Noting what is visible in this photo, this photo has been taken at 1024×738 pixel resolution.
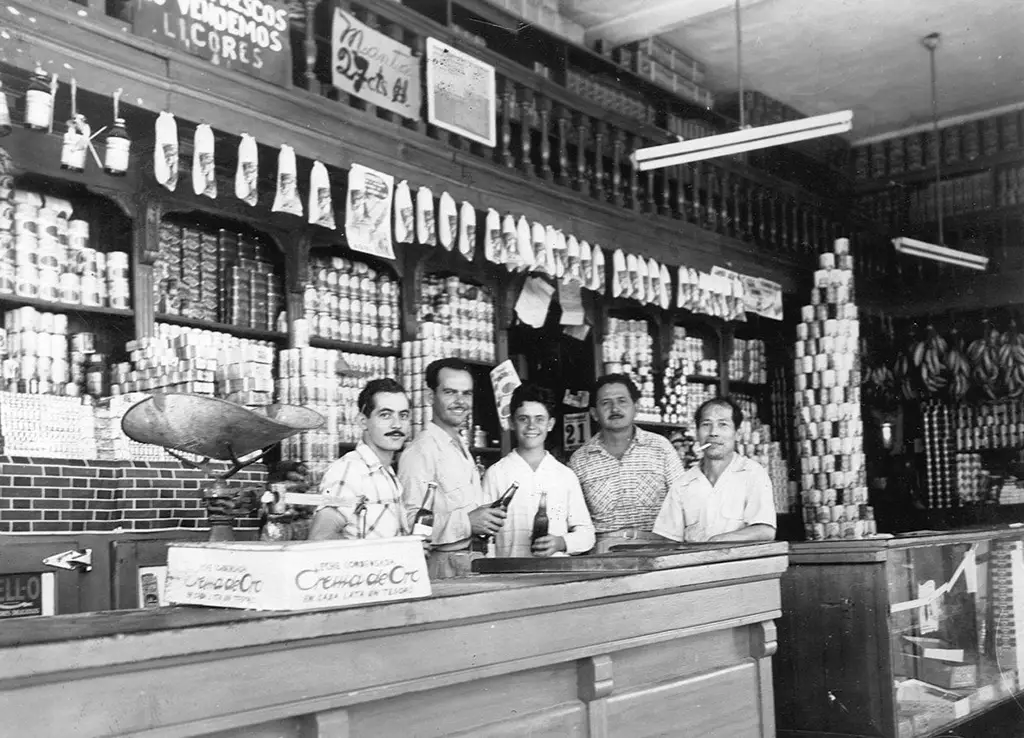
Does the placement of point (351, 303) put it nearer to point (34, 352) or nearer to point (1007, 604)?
point (34, 352)

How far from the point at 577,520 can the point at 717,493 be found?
563 millimetres

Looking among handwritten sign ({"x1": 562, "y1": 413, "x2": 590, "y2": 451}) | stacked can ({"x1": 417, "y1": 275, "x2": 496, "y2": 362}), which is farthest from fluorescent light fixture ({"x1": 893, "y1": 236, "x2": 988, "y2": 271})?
stacked can ({"x1": 417, "y1": 275, "x2": 496, "y2": 362})

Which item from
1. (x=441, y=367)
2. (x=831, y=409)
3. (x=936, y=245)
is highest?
(x=936, y=245)

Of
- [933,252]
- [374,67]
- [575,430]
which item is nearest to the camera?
[374,67]

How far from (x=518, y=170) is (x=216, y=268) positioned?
1.68 metres

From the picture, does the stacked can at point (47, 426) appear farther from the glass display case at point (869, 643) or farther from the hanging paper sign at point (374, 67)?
the glass display case at point (869, 643)

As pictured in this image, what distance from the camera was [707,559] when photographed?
3146 mm

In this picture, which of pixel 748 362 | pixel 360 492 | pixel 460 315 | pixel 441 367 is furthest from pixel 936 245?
pixel 360 492

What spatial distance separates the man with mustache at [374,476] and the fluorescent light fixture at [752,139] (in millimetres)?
2127

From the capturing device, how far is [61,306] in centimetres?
438

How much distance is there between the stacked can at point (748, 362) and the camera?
8.39 metres

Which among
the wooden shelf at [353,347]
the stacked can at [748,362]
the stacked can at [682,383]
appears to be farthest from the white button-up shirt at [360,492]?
the stacked can at [748,362]

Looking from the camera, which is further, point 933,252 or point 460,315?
point 933,252

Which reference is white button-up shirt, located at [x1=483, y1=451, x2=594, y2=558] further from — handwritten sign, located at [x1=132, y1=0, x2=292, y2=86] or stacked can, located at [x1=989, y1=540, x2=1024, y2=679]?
stacked can, located at [x1=989, y1=540, x2=1024, y2=679]
